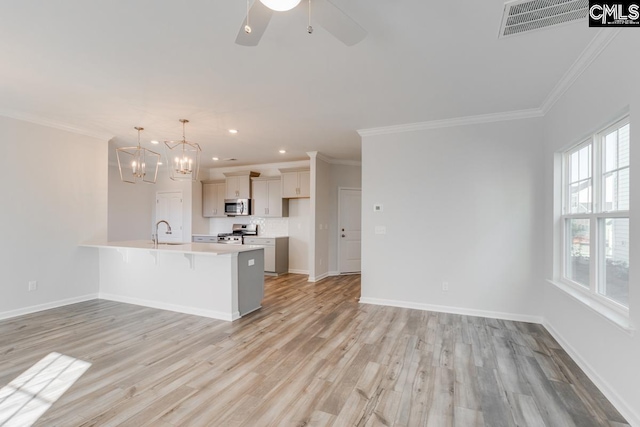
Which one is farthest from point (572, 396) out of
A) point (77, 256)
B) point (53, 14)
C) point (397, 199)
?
point (77, 256)

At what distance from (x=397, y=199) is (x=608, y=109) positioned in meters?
2.47

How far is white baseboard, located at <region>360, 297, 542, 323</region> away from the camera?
12.2 ft

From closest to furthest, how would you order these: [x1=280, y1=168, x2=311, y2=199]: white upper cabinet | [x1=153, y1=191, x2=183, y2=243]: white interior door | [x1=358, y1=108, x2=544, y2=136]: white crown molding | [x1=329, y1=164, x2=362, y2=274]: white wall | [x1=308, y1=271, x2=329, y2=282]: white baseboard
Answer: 1. [x1=358, y1=108, x2=544, y2=136]: white crown molding
2. [x1=308, y1=271, x2=329, y2=282]: white baseboard
3. [x1=280, y1=168, x2=311, y2=199]: white upper cabinet
4. [x1=329, y1=164, x2=362, y2=274]: white wall
5. [x1=153, y1=191, x2=183, y2=243]: white interior door

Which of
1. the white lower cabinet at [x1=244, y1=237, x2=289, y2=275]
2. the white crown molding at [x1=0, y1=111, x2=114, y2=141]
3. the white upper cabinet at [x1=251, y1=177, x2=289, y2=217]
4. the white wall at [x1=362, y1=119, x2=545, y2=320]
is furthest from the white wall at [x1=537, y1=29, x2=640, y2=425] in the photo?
the white crown molding at [x1=0, y1=111, x2=114, y2=141]

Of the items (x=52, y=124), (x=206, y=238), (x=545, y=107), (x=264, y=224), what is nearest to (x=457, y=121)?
(x=545, y=107)

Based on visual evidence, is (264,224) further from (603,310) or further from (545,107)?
(603,310)

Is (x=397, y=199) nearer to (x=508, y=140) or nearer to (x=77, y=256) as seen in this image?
(x=508, y=140)

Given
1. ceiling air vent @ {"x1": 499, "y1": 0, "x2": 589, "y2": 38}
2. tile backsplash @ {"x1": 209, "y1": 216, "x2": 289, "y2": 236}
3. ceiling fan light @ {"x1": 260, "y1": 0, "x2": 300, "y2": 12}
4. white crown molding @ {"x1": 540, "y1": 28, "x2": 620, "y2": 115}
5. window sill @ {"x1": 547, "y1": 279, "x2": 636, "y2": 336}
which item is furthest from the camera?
tile backsplash @ {"x1": 209, "y1": 216, "x2": 289, "y2": 236}

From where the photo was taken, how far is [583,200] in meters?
2.86

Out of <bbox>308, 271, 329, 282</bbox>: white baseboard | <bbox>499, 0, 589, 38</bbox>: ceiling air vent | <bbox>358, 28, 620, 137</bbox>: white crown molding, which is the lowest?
<bbox>308, 271, 329, 282</bbox>: white baseboard

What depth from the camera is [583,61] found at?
2459mm

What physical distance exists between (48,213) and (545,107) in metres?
6.71

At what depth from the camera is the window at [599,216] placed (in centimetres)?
222

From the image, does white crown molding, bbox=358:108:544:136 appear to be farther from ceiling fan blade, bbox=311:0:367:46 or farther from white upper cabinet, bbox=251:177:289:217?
white upper cabinet, bbox=251:177:289:217
